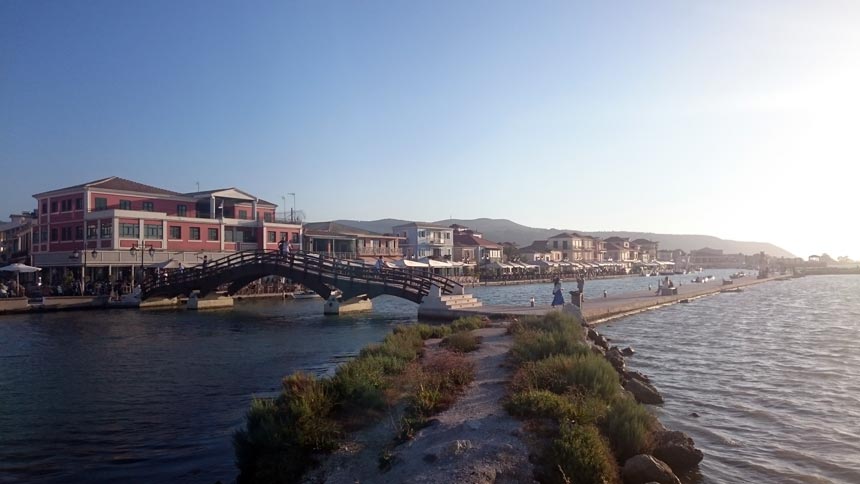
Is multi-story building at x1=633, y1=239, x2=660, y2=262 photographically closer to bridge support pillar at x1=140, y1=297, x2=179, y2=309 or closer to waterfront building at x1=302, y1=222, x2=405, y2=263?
waterfront building at x1=302, y1=222, x2=405, y2=263

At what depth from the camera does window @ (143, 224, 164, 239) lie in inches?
A: 2041

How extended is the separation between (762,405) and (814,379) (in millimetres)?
4518

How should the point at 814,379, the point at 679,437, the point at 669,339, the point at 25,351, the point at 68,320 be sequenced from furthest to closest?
the point at 68,320 → the point at 669,339 → the point at 25,351 → the point at 814,379 → the point at 679,437

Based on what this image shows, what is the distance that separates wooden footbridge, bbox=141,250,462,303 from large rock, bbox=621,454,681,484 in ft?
87.0

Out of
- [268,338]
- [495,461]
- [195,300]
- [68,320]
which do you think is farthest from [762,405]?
[195,300]

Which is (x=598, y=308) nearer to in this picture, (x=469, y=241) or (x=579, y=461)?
(x=579, y=461)

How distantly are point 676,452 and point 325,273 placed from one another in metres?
30.7

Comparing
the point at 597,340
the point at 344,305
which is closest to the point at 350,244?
the point at 344,305

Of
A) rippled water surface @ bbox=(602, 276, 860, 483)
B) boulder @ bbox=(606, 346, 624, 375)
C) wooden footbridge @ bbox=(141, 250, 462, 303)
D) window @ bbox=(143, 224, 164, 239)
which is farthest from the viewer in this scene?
window @ bbox=(143, 224, 164, 239)

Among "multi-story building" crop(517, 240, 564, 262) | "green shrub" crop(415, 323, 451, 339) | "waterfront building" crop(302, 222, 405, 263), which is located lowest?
"green shrub" crop(415, 323, 451, 339)

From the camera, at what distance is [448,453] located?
336 inches

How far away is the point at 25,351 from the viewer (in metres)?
23.9

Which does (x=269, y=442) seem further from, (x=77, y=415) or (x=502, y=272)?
(x=502, y=272)

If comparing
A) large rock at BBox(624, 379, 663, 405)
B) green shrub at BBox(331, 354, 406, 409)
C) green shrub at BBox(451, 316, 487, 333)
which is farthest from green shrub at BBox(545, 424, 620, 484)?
green shrub at BBox(451, 316, 487, 333)
